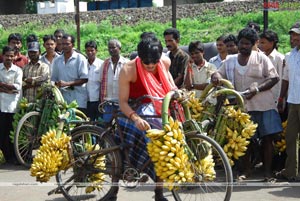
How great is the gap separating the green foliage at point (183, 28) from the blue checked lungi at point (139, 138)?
1439 cm

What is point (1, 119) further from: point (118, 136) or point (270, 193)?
point (270, 193)

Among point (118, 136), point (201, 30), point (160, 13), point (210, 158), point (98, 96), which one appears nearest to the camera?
point (210, 158)

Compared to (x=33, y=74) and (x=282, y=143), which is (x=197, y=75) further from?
(x=33, y=74)

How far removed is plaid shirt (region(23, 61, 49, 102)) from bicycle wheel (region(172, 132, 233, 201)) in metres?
3.36

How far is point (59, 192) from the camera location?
5992 mm

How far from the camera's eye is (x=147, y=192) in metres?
6.41

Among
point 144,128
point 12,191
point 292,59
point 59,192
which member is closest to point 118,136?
point 144,128

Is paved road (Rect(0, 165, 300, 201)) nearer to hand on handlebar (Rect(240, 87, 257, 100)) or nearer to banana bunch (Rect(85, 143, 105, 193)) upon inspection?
banana bunch (Rect(85, 143, 105, 193))

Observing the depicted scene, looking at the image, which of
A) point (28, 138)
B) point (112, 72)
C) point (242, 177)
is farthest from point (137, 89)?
point (28, 138)

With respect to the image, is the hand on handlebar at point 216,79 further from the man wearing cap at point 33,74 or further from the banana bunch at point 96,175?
the man wearing cap at point 33,74

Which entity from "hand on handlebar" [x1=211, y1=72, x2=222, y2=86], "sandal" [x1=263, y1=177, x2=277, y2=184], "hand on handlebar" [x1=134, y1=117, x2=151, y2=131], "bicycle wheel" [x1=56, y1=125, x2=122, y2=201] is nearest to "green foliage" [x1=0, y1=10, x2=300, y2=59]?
"sandal" [x1=263, y1=177, x2=277, y2=184]

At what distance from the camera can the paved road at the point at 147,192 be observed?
240 inches

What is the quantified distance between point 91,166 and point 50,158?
1.48 ft

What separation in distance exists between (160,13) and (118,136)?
818 inches
